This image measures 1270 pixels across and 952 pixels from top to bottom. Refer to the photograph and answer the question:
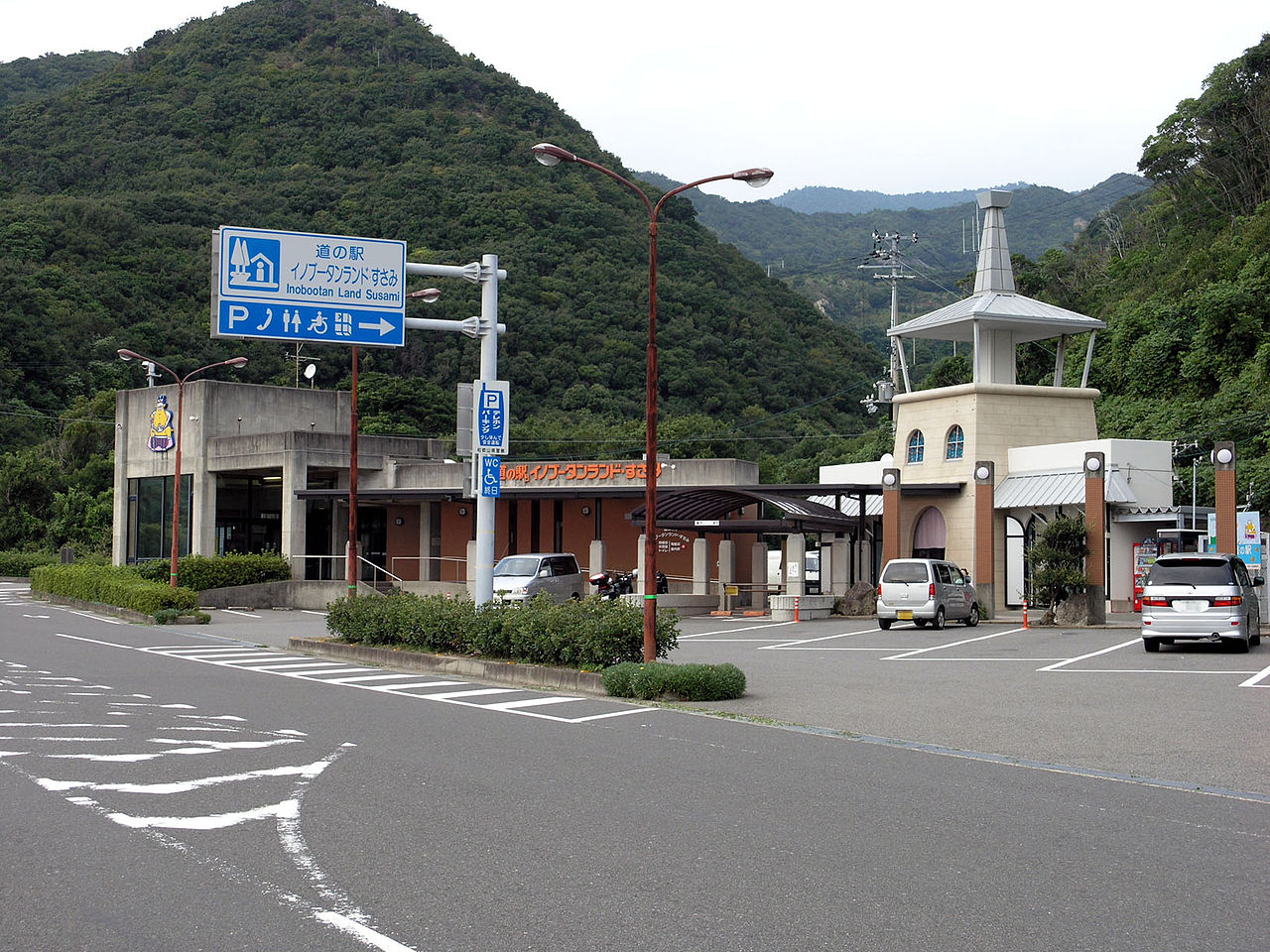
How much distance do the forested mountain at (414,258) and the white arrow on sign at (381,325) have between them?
4429 centimetres

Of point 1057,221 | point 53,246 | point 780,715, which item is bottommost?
point 780,715

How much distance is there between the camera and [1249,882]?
7.00m

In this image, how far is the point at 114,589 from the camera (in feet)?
127

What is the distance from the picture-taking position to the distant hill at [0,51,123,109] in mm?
106375

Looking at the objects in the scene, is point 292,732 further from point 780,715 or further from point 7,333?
point 7,333

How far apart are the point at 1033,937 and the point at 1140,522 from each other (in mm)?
32684

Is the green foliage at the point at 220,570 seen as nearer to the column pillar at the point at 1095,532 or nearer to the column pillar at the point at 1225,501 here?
the column pillar at the point at 1095,532

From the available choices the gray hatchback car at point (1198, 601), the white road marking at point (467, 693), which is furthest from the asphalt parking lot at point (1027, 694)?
the white road marking at point (467, 693)

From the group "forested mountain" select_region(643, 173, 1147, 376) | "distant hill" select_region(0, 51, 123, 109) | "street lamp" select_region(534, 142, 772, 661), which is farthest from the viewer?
"forested mountain" select_region(643, 173, 1147, 376)

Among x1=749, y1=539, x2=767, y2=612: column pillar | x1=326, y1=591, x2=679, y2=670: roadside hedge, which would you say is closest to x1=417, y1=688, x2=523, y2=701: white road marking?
x1=326, y1=591, x2=679, y2=670: roadside hedge

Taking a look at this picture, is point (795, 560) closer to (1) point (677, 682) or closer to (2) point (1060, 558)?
(2) point (1060, 558)

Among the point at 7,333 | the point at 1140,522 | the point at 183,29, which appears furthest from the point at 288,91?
the point at 1140,522

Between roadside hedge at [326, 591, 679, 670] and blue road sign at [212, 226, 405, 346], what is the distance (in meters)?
4.92

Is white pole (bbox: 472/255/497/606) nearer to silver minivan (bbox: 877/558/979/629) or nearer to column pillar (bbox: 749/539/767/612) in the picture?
silver minivan (bbox: 877/558/979/629)
